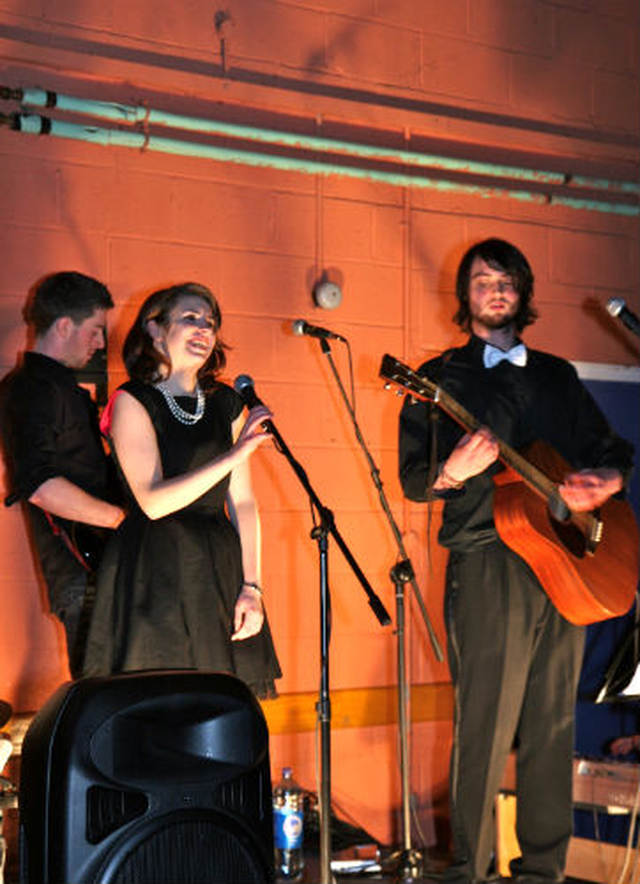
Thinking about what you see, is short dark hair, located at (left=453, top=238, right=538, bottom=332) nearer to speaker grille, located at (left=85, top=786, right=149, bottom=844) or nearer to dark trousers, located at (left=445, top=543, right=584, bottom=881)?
dark trousers, located at (left=445, top=543, right=584, bottom=881)

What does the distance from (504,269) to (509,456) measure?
60cm

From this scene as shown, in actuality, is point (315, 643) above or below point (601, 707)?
above

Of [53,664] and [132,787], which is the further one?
[53,664]

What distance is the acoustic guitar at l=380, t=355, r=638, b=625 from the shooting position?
311cm

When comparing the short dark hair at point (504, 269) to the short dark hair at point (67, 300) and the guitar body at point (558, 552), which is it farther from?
the short dark hair at point (67, 300)

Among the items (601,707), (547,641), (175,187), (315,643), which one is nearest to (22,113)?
(175,187)

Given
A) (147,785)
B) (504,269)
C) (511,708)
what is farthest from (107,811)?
(504,269)

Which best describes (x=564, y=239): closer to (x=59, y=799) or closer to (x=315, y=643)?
(x=315, y=643)

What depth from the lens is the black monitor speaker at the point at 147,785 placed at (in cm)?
157

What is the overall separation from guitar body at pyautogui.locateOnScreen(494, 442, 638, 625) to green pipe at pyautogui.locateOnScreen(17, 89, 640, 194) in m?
1.42

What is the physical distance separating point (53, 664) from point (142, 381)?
0.97m

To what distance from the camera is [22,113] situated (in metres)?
3.53

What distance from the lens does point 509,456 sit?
3.12 meters

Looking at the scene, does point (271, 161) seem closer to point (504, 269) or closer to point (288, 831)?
point (504, 269)
